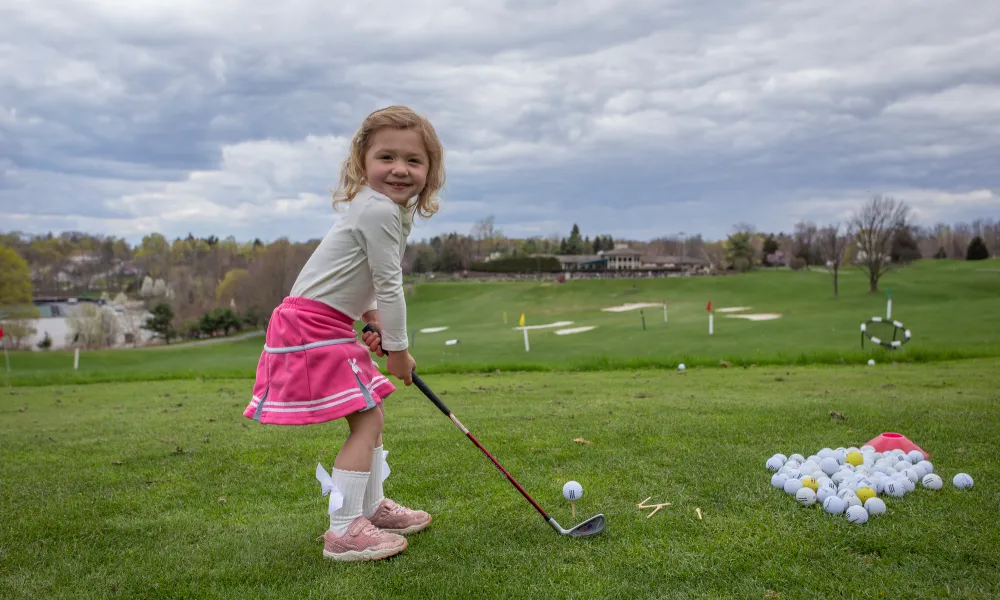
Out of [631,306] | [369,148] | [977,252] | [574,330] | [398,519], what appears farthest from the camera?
[977,252]

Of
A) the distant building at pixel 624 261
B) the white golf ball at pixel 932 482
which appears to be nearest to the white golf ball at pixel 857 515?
the white golf ball at pixel 932 482

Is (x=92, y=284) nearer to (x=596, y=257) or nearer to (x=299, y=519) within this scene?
(x=596, y=257)

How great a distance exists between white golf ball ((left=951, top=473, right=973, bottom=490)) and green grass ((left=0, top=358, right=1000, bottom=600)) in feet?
0.27

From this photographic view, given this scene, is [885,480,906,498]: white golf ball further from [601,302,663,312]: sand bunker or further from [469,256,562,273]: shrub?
[469,256,562,273]: shrub

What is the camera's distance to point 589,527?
3590 mm

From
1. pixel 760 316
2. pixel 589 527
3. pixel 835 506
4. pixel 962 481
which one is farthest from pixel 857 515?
pixel 760 316

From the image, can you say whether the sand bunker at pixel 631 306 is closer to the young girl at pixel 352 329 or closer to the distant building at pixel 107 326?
the young girl at pixel 352 329

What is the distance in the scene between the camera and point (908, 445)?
15.9 feet

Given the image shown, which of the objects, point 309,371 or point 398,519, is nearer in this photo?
point 309,371

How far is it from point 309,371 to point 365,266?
59cm

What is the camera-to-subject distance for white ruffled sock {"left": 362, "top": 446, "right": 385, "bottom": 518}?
151 inches

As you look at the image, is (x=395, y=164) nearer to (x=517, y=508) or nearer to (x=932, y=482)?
(x=517, y=508)

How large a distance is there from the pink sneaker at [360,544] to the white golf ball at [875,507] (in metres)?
2.43

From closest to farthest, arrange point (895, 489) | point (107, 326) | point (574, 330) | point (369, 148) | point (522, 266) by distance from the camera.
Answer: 1. point (369, 148)
2. point (895, 489)
3. point (574, 330)
4. point (107, 326)
5. point (522, 266)
